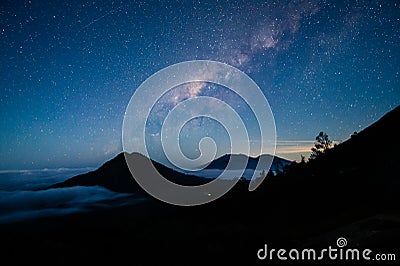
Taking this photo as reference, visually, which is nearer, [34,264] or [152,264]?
[152,264]

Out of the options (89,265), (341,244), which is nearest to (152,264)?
(89,265)

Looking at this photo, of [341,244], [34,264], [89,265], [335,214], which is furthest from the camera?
[34,264]

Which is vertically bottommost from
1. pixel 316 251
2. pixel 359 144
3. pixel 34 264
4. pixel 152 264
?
pixel 34 264

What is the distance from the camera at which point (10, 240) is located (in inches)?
2628

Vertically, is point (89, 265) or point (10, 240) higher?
point (89, 265)

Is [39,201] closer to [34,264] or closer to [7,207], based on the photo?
[7,207]

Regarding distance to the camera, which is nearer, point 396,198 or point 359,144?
point 396,198

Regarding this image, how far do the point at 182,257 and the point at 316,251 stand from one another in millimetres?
15031

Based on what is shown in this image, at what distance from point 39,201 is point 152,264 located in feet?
705

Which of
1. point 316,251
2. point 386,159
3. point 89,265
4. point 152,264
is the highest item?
point 386,159

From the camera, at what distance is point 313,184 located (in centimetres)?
3778

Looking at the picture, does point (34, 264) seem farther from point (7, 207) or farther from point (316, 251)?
point (7, 207)

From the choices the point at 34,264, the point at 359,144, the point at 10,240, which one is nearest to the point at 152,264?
the point at 34,264

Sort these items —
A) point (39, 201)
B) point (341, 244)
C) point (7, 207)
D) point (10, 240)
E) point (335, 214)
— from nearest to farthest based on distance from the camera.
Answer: point (341, 244) → point (335, 214) → point (10, 240) → point (7, 207) → point (39, 201)
